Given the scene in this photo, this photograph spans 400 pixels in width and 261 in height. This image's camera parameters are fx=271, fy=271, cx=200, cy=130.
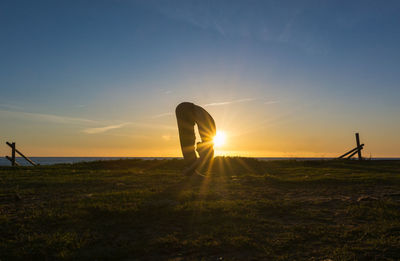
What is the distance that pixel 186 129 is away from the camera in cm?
1580

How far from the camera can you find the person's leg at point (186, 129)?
15.7 m

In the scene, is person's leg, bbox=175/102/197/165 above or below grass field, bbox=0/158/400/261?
above

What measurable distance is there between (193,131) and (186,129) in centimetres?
43

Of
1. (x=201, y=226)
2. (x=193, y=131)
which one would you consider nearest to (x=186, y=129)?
(x=193, y=131)

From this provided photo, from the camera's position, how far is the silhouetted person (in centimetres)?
1558

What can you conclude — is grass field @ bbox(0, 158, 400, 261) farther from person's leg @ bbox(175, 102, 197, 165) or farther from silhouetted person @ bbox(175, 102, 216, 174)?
person's leg @ bbox(175, 102, 197, 165)

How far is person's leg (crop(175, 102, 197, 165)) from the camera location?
51.4 feet

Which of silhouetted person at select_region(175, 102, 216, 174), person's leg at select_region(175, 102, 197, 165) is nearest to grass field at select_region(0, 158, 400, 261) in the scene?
silhouetted person at select_region(175, 102, 216, 174)

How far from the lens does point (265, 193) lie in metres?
9.91

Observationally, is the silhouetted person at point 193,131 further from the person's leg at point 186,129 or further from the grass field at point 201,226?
the grass field at point 201,226

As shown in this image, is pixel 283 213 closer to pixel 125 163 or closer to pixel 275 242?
pixel 275 242

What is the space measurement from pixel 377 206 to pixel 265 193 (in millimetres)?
3515

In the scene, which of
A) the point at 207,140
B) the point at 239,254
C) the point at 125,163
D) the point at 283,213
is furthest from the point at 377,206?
the point at 125,163

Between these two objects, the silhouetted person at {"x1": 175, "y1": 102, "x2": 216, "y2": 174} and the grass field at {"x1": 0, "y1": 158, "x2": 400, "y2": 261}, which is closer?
the grass field at {"x1": 0, "y1": 158, "x2": 400, "y2": 261}
